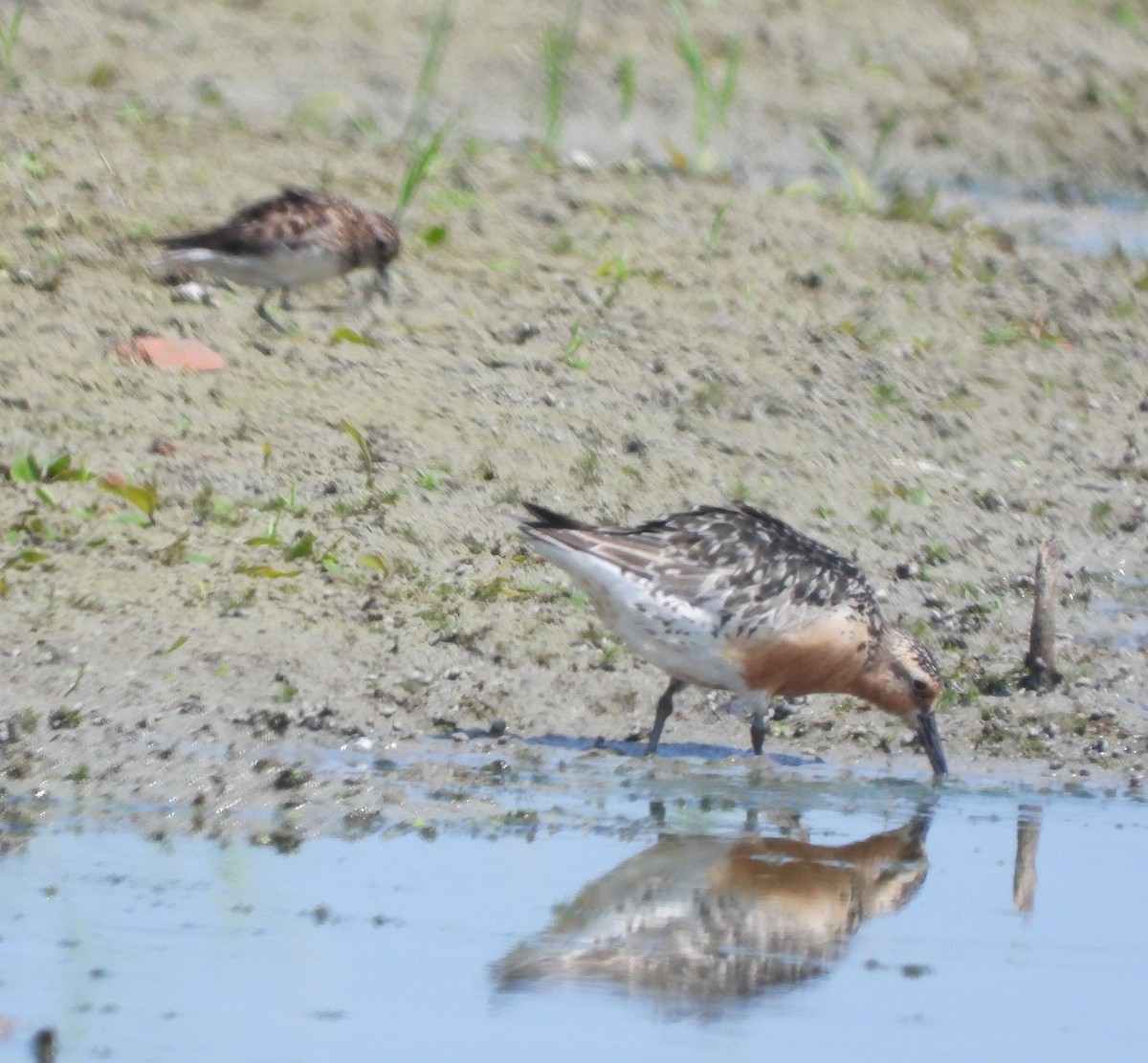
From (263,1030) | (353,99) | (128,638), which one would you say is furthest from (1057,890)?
(353,99)

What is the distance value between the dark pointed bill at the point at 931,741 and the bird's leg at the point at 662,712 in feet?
2.77

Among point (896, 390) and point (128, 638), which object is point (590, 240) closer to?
point (896, 390)

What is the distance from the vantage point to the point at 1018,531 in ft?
33.3

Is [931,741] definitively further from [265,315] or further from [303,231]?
[303,231]

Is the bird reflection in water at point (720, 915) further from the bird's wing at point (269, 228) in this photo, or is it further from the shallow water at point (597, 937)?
the bird's wing at point (269, 228)

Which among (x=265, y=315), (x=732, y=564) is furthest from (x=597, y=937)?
(x=265, y=315)

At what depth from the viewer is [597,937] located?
229 inches

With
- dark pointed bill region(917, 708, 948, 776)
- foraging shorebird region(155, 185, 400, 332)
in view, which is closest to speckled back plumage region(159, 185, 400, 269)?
foraging shorebird region(155, 185, 400, 332)

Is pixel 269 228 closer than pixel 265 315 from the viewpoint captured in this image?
No

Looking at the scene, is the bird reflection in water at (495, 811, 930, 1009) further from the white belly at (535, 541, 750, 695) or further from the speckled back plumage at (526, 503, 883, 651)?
the speckled back plumage at (526, 503, 883, 651)

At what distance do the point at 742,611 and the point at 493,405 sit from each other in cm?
242

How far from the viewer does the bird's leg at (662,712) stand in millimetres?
7859

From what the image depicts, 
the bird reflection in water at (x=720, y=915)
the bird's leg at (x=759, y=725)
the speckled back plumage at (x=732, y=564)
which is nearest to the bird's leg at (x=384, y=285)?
the speckled back plumage at (x=732, y=564)

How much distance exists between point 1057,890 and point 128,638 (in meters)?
3.22
